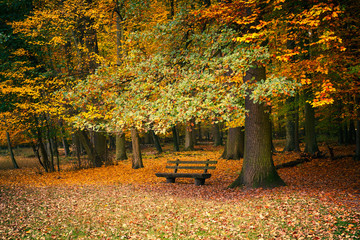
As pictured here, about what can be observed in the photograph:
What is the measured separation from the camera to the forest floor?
5730 millimetres

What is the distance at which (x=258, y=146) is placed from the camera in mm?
8984

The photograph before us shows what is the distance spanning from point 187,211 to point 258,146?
3.21 meters

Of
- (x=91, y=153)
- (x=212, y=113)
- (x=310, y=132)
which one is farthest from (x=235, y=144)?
(x=212, y=113)

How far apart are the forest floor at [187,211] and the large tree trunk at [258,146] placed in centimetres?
39

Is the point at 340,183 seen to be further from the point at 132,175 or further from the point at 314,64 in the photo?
the point at 132,175

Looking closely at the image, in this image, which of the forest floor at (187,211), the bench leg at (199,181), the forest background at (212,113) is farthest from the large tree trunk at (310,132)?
the bench leg at (199,181)

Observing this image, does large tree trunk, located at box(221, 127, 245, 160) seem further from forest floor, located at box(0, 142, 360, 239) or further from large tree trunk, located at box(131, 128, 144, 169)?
forest floor, located at box(0, 142, 360, 239)

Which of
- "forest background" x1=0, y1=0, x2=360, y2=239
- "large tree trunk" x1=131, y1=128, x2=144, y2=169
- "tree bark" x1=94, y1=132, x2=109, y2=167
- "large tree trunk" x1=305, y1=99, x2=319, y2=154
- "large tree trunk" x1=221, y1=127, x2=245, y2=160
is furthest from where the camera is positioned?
"tree bark" x1=94, y1=132, x2=109, y2=167

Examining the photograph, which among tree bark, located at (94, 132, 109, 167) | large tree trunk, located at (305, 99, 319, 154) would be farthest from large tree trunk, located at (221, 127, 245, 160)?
tree bark, located at (94, 132, 109, 167)

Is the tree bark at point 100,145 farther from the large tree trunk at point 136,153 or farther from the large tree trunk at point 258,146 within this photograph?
the large tree trunk at point 258,146

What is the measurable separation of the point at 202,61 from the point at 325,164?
924cm

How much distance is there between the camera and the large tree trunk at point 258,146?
887cm

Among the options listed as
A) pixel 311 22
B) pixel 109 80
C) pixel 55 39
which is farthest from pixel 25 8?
pixel 311 22

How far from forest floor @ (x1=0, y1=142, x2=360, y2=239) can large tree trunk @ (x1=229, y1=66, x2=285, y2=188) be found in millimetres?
389
